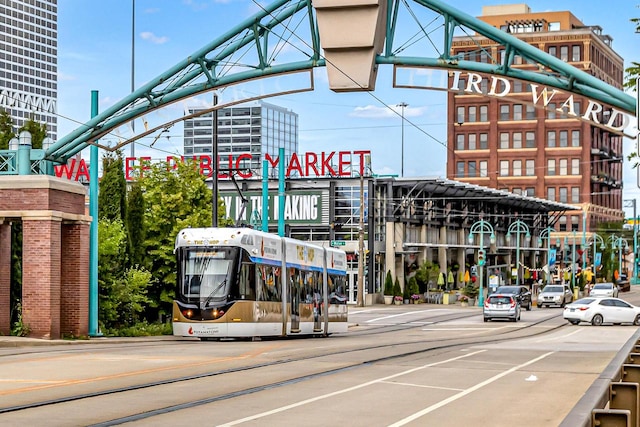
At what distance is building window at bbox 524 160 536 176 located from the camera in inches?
5433

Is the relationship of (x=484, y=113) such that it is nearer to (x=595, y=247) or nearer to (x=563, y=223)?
(x=563, y=223)

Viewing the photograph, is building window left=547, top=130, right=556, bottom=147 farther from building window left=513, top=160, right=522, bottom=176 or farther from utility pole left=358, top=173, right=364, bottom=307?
utility pole left=358, top=173, right=364, bottom=307

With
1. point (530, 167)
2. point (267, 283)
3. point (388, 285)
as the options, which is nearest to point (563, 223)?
point (530, 167)

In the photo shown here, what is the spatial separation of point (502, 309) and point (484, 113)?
85.2 metres

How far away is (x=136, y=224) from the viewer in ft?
136

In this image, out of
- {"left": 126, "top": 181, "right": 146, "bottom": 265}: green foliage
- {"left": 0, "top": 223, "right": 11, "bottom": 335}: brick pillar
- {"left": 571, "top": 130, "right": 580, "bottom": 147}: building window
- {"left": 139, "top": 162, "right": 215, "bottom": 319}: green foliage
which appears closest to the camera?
{"left": 0, "top": 223, "right": 11, "bottom": 335}: brick pillar

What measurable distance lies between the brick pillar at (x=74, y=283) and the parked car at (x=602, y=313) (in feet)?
91.7

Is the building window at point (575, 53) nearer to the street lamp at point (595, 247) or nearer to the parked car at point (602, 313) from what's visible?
the street lamp at point (595, 247)

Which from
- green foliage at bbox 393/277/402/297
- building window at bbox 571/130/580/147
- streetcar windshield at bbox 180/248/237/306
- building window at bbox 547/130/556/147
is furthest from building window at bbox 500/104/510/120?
streetcar windshield at bbox 180/248/237/306

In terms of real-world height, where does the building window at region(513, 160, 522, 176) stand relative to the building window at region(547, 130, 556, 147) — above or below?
below

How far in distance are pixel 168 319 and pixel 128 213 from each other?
478 centimetres

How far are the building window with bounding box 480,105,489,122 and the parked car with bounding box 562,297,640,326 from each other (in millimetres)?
88131

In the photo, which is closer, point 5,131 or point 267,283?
point 267,283

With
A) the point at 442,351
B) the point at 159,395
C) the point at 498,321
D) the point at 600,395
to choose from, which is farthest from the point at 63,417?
the point at 498,321
